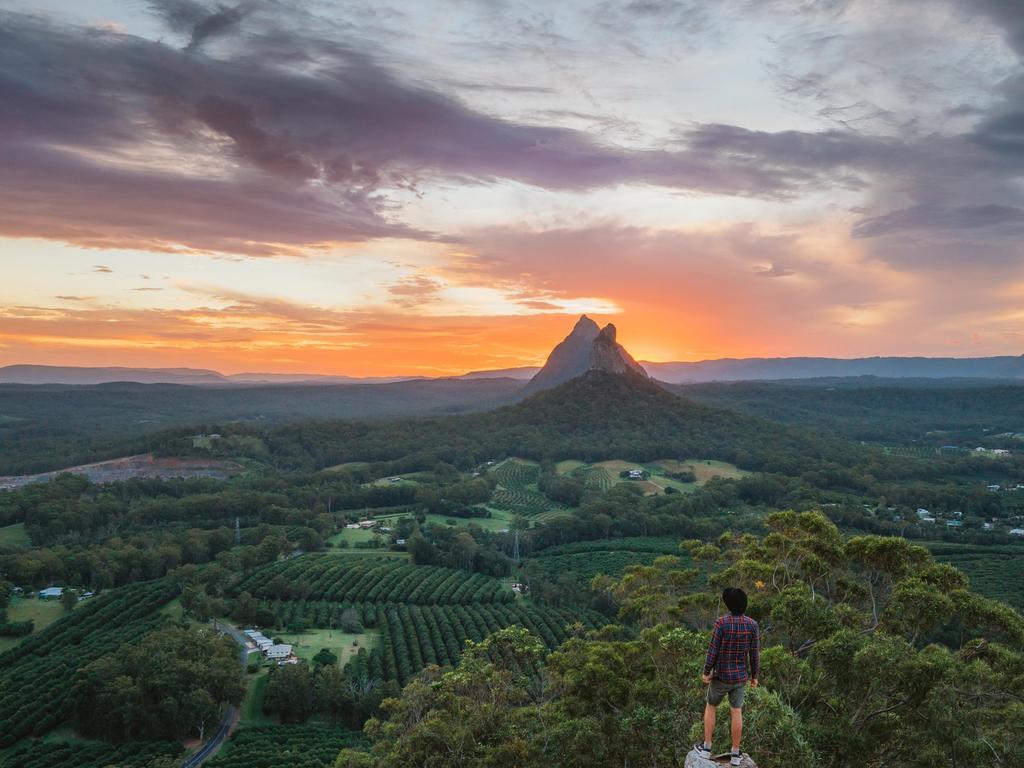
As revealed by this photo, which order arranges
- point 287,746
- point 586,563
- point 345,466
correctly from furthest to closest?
point 345,466
point 586,563
point 287,746

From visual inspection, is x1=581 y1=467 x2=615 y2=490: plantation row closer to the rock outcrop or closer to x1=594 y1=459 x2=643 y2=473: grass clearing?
x1=594 y1=459 x2=643 y2=473: grass clearing

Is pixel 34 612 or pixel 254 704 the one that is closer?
pixel 254 704

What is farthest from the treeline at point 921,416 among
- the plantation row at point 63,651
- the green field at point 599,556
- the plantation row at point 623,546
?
the plantation row at point 63,651

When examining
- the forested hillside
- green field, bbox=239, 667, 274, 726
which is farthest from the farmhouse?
green field, bbox=239, 667, 274, 726

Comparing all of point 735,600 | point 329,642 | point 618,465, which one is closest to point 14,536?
point 329,642

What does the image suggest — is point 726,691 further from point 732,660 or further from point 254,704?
point 254,704

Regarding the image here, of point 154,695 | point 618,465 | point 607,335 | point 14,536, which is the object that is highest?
point 607,335

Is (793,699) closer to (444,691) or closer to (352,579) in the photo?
(444,691)

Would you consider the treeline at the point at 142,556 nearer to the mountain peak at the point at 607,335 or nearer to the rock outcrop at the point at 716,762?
the rock outcrop at the point at 716,762
